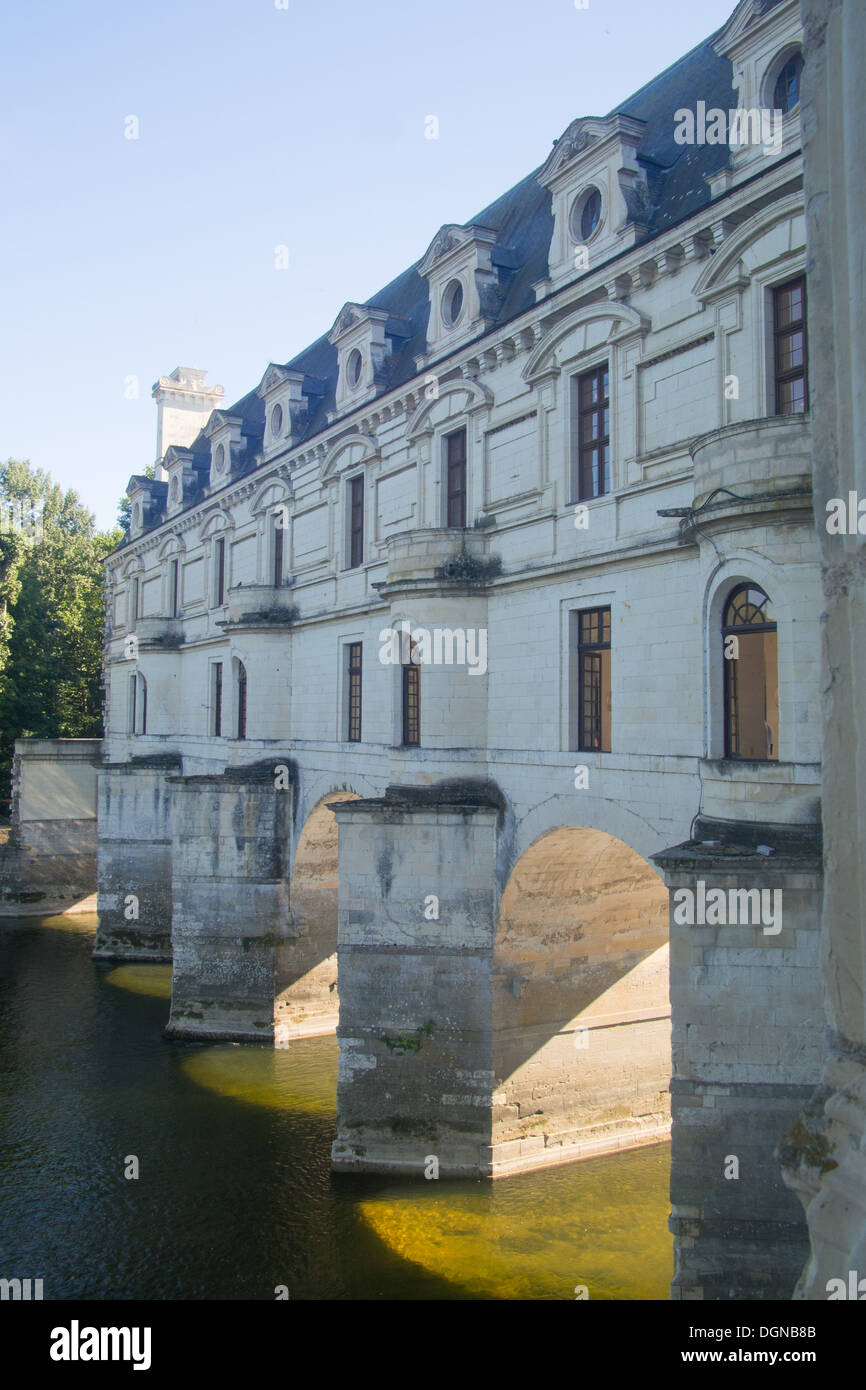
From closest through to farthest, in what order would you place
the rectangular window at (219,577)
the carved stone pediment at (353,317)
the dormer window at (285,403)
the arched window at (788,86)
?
the arched window at (788,86) → the carved stone pediment at (353,317) → the dormer window at (285,403) → the rectangular window at (219,577)

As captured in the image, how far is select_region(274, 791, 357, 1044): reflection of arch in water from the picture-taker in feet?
78.6

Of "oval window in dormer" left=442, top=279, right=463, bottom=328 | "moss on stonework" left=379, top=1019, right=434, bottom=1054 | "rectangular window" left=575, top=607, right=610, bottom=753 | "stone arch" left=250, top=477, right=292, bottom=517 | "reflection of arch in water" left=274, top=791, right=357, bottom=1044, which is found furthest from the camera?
"stone arch" left=250, top=477, right=292, bottom=517

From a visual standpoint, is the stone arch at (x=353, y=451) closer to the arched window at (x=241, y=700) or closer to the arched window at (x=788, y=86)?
the arched window at (x=241, y=700)

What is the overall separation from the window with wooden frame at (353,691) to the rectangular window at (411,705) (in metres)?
3.64

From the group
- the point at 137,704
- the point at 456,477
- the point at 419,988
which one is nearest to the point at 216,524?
the point at 137,704

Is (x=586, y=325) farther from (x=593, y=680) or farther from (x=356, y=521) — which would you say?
(x=356, y=521)

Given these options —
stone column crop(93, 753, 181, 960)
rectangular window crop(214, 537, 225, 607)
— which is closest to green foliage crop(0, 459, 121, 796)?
stone column crop(93, 753, 181, 960)

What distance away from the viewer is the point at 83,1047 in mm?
23188

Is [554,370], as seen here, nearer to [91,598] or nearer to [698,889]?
[698,889]

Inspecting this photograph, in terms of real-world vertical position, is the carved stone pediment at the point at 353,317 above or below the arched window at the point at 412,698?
above

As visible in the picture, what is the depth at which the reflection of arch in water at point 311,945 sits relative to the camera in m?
24.0

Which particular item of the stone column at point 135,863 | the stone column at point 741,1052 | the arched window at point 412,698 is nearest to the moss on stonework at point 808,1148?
the stone column at point 741,1052

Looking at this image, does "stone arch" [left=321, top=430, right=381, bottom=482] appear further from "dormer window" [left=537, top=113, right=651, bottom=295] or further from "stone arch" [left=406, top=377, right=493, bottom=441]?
"dormer window" [left=537, top=113, right=651, bottom=295]

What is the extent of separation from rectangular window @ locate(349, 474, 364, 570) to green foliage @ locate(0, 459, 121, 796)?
27785mm
